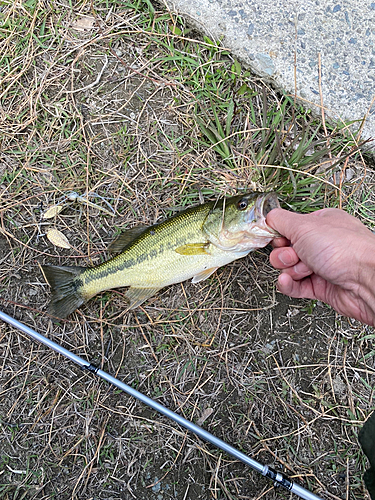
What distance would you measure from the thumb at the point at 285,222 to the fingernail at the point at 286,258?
0.52ft

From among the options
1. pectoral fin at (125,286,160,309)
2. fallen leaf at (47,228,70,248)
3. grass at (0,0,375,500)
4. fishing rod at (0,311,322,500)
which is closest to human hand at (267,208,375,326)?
grass at (0,0,375,500)

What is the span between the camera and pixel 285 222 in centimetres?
277

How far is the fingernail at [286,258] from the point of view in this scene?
2924 mm

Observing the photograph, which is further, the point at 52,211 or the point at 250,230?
the point at 52,211

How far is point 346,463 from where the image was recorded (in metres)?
3.34

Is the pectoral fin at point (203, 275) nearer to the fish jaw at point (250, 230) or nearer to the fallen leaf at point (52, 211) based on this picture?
the fish jaw at point (250, 230)

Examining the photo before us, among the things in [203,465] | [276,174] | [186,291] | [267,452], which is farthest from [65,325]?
[276,174]

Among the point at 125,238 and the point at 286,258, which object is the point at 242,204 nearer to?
the point at 286,258

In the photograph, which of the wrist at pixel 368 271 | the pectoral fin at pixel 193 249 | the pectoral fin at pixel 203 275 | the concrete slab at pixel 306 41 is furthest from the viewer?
the concrete slab at pixel 306 41

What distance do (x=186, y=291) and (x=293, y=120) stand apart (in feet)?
6.58

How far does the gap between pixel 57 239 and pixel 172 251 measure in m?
1.36

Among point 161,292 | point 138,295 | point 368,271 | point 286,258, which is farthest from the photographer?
point 161,292

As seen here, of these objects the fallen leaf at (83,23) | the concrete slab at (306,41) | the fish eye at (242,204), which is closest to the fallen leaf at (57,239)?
the fish eye at (242,204)

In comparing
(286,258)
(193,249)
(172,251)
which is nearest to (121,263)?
(172,251)
